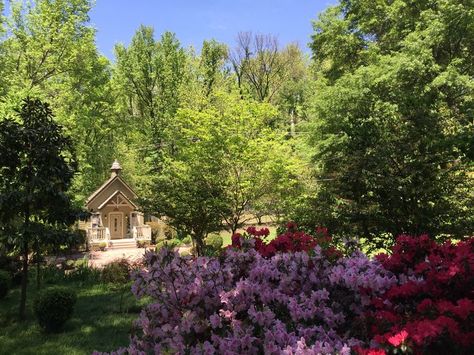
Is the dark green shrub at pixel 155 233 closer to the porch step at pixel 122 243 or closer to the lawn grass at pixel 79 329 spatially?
the porch step at pixel 122 243

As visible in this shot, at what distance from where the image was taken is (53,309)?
28.3ft

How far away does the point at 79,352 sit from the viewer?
7.39 metres

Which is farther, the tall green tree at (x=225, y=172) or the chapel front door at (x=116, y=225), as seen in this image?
the chapel front door at (x=116, y=225)

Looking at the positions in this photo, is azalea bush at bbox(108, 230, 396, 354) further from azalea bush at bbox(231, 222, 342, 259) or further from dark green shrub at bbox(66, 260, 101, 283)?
dark green shrub at bbox(66, 260, 101, 283)

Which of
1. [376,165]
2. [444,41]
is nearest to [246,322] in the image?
[376,165]

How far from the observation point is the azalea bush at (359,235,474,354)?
2539 mm

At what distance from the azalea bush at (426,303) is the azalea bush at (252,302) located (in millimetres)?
204

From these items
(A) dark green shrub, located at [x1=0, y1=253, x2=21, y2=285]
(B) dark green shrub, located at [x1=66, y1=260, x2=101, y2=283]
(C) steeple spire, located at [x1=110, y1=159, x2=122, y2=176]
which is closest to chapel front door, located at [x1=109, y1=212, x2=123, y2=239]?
(C) steeple spire, located at [x1=110, y1=159, x2=122, y2=176]

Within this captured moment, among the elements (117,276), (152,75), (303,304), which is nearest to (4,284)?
(117,276)

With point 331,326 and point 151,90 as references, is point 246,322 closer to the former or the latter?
point 331,326

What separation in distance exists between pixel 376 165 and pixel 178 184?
A: 33.3ft

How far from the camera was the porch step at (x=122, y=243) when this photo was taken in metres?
32.9

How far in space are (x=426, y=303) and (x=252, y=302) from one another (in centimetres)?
139

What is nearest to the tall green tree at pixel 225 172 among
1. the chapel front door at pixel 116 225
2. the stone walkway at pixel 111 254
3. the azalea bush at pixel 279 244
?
the stone walkway at pixel 111 254
